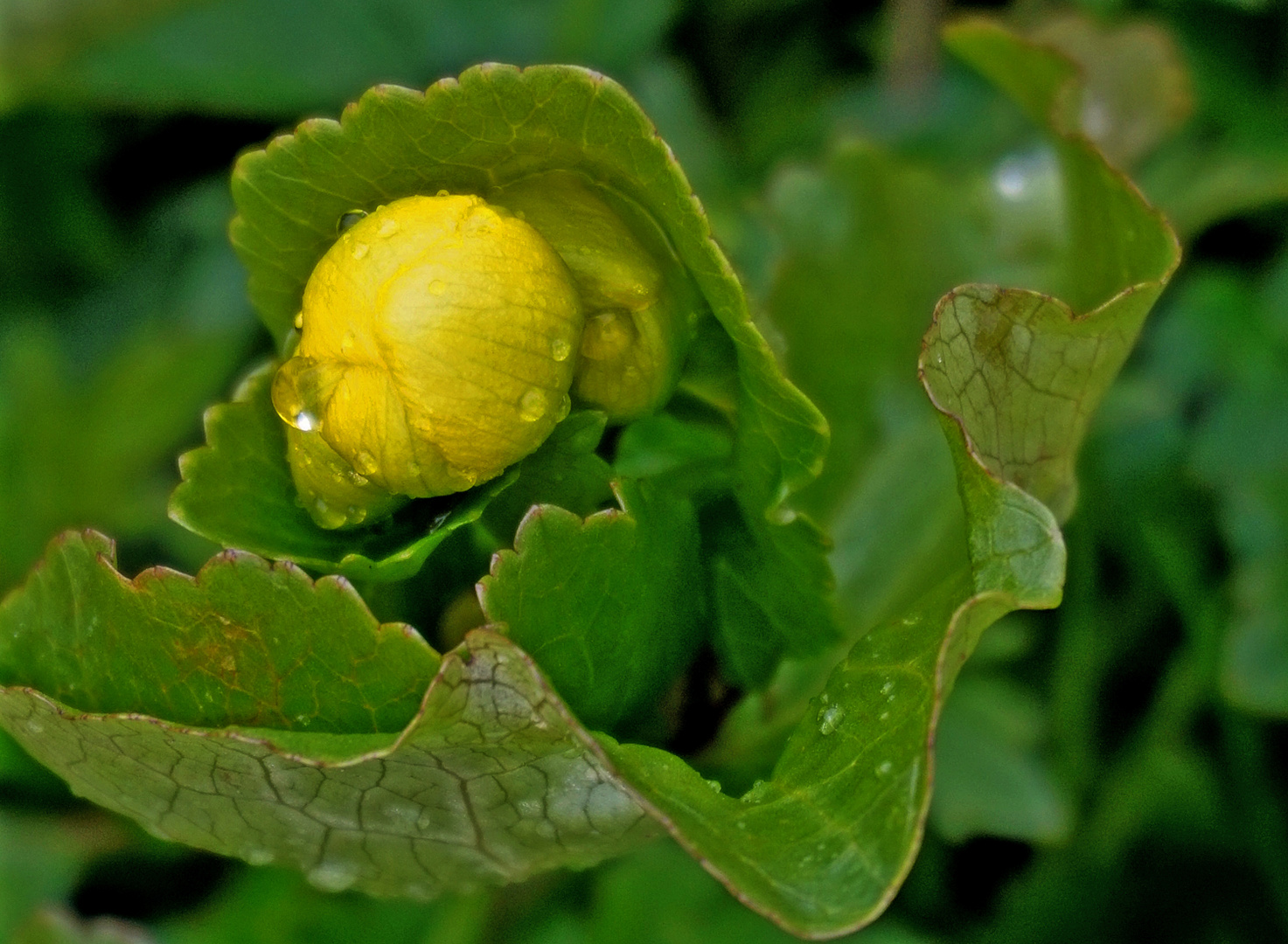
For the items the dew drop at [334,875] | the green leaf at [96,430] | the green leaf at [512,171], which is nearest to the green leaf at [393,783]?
the dew drop at [334,875]

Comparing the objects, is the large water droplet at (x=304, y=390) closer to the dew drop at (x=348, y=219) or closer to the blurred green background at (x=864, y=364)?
the dew drop at (x=348, y=219)

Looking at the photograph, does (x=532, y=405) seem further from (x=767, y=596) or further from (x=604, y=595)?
(x=767, y=596)

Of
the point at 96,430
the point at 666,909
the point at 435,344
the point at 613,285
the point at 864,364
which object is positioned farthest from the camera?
the point at 96,430

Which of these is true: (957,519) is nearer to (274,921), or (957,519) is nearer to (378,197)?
(378,197)

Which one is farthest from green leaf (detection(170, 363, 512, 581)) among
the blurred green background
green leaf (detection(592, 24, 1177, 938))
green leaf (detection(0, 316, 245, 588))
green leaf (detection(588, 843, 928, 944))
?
green leaf (detection(0, 316, 245, 588))

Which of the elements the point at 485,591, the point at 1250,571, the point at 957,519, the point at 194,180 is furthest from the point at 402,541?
the point at 194,180

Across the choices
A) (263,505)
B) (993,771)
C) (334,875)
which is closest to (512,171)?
(263,505)
